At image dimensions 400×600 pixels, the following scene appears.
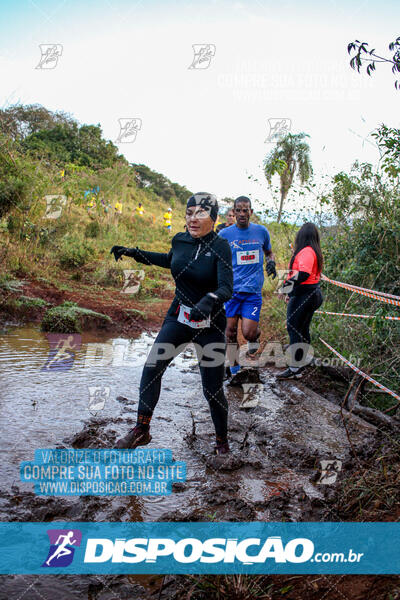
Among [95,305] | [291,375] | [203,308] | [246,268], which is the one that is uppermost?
[246,268]

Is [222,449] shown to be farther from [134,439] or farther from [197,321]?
[197,321]

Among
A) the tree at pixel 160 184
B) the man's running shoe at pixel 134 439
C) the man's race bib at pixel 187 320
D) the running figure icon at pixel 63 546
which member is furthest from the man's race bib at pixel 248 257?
the tree at pixel 160 184

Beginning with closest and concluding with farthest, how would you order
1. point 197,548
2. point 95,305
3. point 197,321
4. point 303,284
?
point 197,548
point 197,321
point 303,284
point 95,305

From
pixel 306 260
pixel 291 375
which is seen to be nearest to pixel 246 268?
pixel 306 260

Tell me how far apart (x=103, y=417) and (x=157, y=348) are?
119cm

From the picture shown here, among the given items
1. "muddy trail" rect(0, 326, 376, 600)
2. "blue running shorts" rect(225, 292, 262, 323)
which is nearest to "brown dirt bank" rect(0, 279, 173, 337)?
"muddy trail" rect(0, 326, 376, 600)

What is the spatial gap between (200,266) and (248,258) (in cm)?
228

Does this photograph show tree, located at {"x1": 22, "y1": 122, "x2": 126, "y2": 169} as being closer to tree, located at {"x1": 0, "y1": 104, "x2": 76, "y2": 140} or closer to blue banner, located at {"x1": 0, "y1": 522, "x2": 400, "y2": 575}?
tree, located at {"x1": 0, "y1": 104, "x2": 76, "y2": 140}

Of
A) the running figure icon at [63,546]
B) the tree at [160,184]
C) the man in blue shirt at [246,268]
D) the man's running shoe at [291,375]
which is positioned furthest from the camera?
the tree at [160,184]

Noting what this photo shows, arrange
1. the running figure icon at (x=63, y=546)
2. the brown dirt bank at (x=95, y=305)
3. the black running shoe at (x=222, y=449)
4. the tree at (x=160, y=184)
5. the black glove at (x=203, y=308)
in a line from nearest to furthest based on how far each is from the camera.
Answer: the running figure icon at (x=63, y=546) → the black glove at (x=203, y=308) → the black running shoe at (x=222, y=449) → the brown dirt bank at (x=95, y=305) → the tree at (x=160, y=184)

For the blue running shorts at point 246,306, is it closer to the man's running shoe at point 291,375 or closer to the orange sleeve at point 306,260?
the orange sleeve at point 306,260

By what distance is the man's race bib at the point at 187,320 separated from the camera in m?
3.11

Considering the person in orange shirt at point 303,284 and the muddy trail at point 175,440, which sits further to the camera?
the person in orange shirt at point 303,284

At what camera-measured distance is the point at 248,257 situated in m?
5.32
